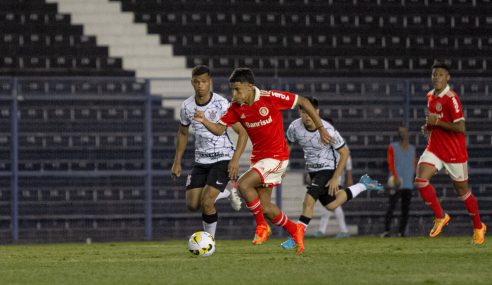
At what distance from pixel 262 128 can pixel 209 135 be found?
4.71 ft

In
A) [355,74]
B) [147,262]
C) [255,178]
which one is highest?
[355,74]

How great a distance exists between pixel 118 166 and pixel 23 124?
166 centimetres

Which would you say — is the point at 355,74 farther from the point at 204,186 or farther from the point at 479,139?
the point at 204,186

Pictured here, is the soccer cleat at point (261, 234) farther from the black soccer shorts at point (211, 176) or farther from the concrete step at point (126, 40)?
the concrete step at point (126, 40)

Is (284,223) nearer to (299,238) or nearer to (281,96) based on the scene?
(299,238)

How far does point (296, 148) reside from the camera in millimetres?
20672

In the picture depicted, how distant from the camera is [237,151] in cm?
1277

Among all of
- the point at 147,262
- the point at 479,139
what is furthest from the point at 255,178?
the point at 479,139

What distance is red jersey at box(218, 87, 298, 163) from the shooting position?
488 inches

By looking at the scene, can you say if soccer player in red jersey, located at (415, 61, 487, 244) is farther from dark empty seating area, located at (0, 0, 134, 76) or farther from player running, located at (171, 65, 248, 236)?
dark empty seating area, located at (0, 0, 134, 76)

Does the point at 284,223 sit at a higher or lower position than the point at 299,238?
higher

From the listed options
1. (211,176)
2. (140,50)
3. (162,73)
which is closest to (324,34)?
(162,73)

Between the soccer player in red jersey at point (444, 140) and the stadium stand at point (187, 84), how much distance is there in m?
5.16

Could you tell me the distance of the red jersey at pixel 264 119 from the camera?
1240 cm
